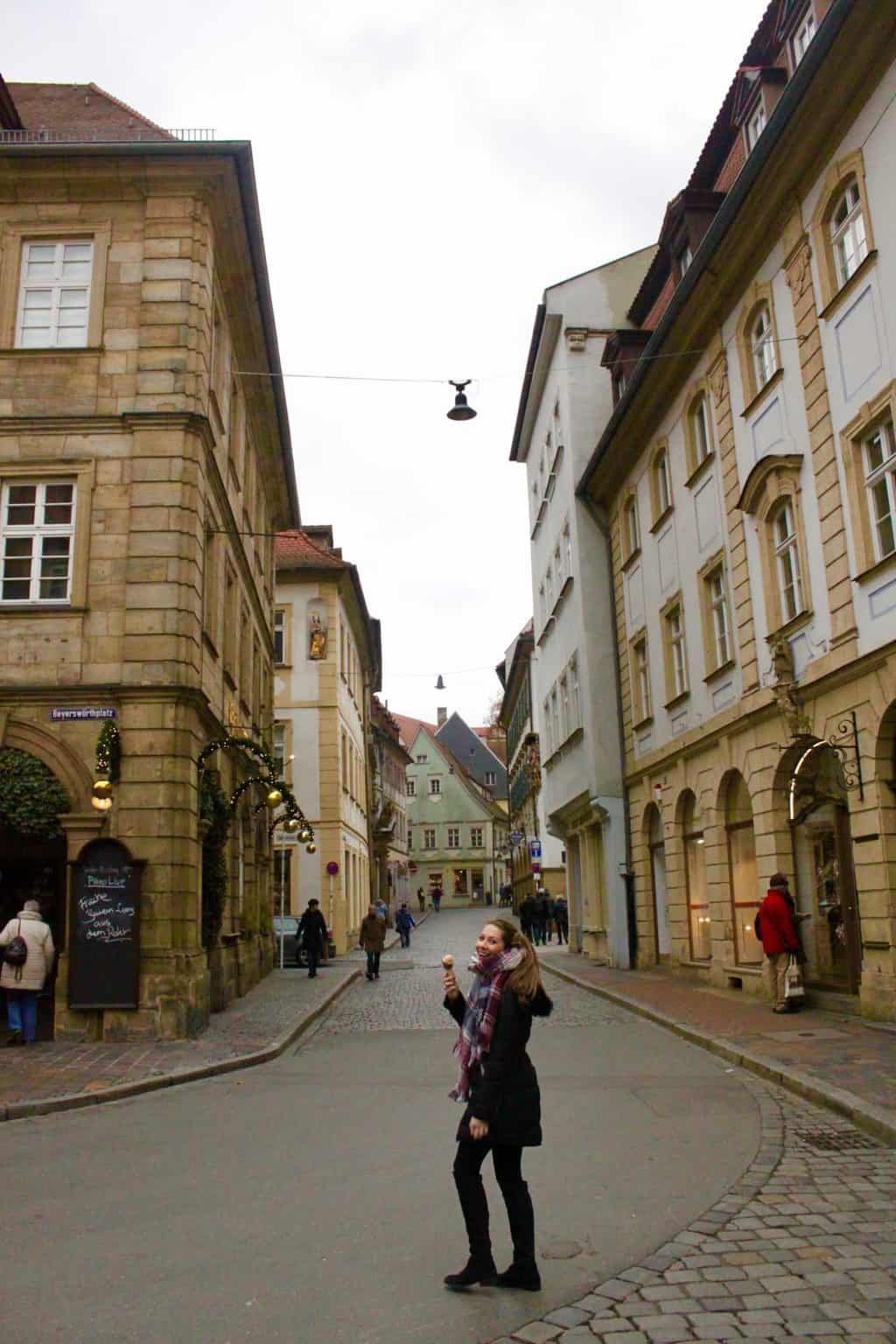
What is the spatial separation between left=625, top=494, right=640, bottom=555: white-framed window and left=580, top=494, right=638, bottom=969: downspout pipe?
145 cm

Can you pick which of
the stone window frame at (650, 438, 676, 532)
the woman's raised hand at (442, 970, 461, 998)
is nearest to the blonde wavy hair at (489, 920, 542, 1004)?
the woman's raised hand at (442, 970, 461, 998)

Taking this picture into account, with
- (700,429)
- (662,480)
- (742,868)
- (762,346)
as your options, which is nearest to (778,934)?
(742,868)

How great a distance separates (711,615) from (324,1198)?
48.2 ft

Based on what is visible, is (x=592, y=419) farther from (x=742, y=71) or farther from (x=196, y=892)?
(x=196, y=892)

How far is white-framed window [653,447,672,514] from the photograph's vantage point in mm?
22531

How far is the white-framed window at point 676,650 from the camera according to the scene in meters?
21.8

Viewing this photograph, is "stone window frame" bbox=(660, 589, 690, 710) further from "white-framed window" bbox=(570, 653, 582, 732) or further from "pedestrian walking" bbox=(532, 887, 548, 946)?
"pedestrian walking" bbox=(532, 887, 548, 946)

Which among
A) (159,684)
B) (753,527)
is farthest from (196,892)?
(753,527)

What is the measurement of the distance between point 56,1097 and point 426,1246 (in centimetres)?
572

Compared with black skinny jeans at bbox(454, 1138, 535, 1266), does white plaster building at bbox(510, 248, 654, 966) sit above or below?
above

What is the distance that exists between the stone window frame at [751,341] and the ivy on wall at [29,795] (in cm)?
1093

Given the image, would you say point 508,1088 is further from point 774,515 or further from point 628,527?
point 628,527

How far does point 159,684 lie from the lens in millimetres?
14992

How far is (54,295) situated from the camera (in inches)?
659
